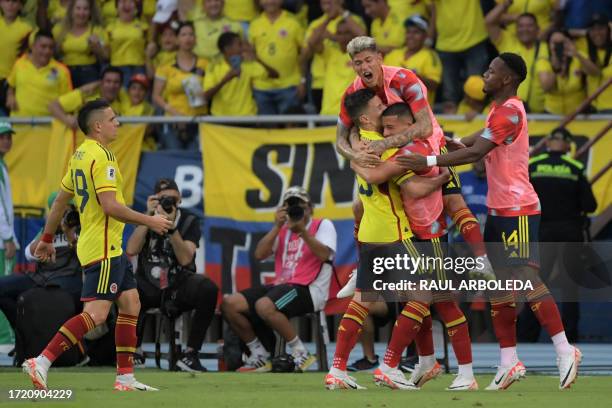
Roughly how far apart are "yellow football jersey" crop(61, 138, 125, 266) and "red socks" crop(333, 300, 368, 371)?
175 centimetres

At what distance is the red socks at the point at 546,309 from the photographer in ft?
33.9

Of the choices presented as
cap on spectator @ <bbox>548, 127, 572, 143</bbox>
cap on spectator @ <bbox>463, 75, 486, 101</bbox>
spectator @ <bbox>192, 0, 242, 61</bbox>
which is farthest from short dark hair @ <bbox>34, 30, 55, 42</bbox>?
cap on spectator @ <bbox>548, 127, 572, 143</bbox>

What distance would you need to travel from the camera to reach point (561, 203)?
1572cm

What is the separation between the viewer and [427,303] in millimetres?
10086

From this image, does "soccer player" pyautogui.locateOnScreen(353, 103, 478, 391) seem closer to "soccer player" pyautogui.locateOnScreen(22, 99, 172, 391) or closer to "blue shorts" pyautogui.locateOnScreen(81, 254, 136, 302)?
"soccer player" pyautogui.locateOnScreen(22, 99, 172, 391)

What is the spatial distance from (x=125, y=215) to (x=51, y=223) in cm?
84

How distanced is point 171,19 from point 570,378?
34.5 ft

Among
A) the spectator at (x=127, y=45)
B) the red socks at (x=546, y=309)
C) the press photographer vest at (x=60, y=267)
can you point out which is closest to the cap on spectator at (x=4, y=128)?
the press photographer vest at (x=60, y=267)

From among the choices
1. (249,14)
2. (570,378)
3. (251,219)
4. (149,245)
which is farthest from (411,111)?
(249,14)

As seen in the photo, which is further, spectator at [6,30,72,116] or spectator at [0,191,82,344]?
spectator at [6,30,72,116]

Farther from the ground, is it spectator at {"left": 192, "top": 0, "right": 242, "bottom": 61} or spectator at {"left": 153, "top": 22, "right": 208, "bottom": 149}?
spectator at {"left": 192, "top": 0, "right": 242, "bottom": 61}

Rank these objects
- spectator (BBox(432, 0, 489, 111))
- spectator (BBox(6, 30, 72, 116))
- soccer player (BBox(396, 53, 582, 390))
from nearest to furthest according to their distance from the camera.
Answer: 1. soccer player (BBox(396, 53, 582, 390))
2. spectator (BBox(432, 0, 489, 111))
3. spectator (BBox(6, 30, 72, 116))

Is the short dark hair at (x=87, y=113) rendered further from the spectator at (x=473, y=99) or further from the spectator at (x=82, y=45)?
the spectator at (x=82, y=45)

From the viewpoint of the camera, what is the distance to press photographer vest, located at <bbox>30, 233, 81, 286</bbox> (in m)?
14.0
